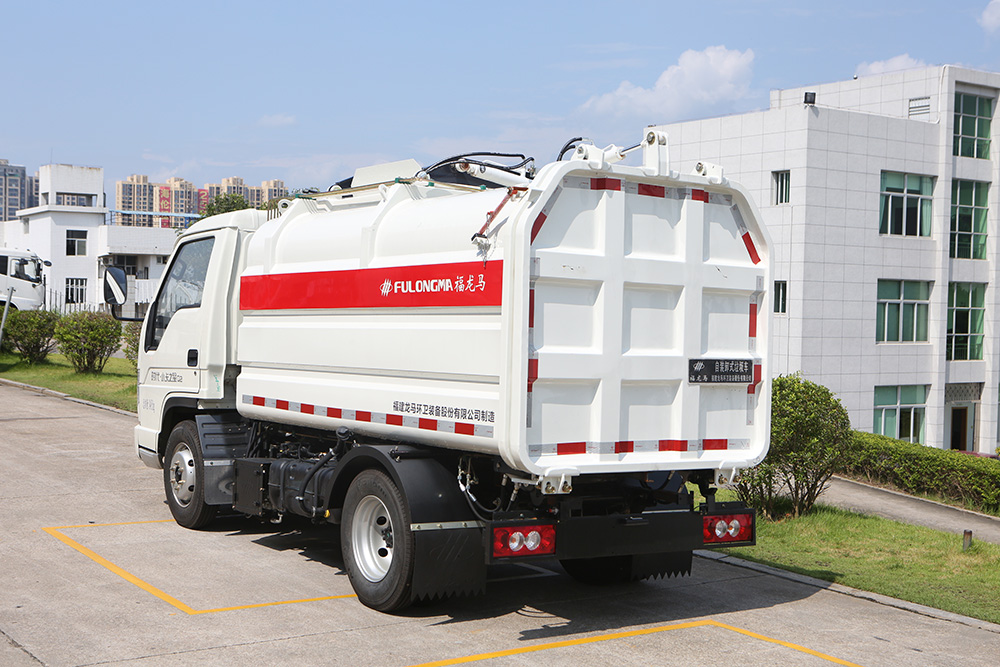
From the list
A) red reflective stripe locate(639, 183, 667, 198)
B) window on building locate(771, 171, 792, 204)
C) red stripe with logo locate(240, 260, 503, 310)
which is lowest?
red stripe with logo locate(240, 260, 503, 310)

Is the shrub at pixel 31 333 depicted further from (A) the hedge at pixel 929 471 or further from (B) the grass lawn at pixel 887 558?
(B) the grass lawn at pixel 887 558

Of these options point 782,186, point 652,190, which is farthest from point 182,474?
point 782,186

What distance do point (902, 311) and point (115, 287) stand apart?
31722 mm

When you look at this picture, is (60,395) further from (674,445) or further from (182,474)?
(674,445)

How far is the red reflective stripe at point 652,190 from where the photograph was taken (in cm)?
762

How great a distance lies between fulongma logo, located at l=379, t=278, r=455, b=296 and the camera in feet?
24.8

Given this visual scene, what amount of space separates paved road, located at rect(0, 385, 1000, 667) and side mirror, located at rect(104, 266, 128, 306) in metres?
2.31

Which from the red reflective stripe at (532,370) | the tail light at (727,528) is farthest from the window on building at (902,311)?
the red reflective stripe at (532,370)

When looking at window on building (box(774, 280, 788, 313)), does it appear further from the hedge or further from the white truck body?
the white truck body

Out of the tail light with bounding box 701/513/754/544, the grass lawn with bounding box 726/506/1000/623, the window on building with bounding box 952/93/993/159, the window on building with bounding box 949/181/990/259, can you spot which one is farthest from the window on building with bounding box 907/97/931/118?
the tail light with bounding box 701/513/754/544

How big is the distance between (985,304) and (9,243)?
6704 centimetres

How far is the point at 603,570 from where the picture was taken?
8.83 meters

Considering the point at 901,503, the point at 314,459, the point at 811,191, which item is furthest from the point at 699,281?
the point at 811,191

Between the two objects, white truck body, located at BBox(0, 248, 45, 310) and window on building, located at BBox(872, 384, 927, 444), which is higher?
white truck body, located at BBox(0, 248, 45, 310)
